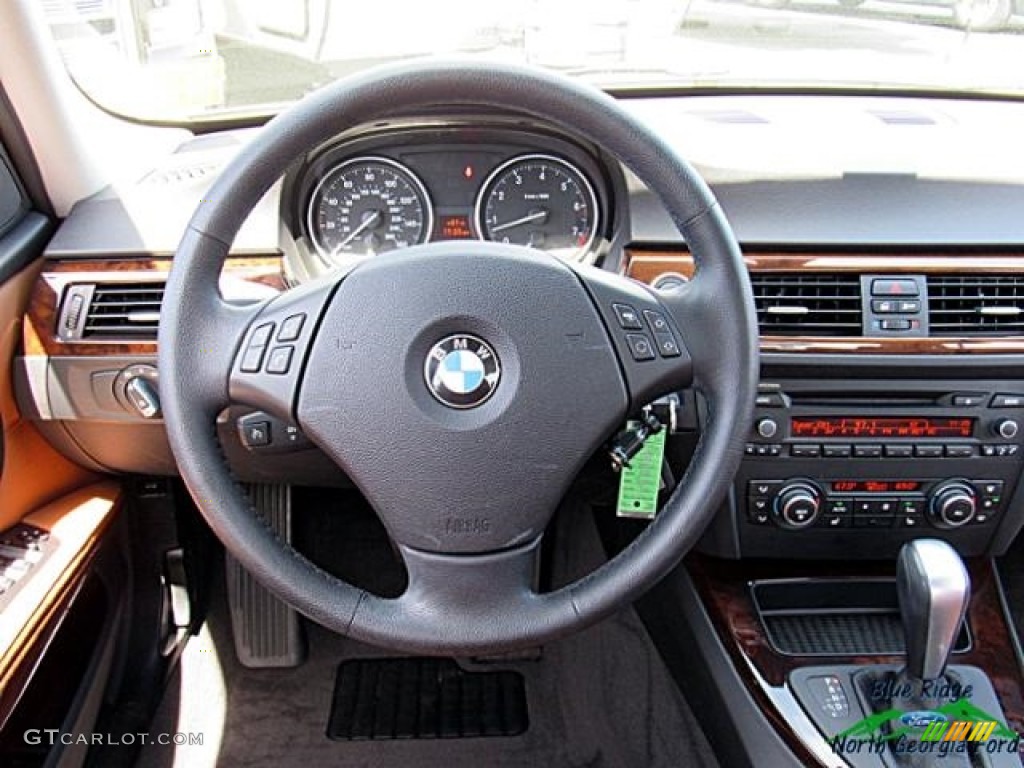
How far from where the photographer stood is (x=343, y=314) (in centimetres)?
116

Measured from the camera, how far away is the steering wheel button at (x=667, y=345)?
3.91ft

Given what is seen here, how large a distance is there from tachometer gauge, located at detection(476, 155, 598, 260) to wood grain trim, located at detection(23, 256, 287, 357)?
0.35m

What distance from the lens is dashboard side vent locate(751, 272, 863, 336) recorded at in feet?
5.23

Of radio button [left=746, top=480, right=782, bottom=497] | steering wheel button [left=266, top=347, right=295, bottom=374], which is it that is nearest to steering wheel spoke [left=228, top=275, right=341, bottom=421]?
steering wheel button [left=266, top=347, right=295, bottom=374]

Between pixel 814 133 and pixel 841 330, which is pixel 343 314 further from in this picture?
pixel 814 133

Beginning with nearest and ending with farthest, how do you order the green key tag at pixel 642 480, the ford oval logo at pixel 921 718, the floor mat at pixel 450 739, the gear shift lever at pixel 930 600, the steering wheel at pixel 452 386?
1. the steering wheel at pixel 452 386
2. the green key tag at pixel 642 480
3. the gear shift lever at pixel 930 600
4. the ford oval logo at pixel 921 718
5. the floor mat at pixel 450 739

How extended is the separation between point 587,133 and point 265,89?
1.01 meters

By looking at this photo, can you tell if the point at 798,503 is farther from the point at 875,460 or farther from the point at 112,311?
the point at 112,311

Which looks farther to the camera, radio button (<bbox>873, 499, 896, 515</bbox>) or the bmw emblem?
radio button (<bbox>873, 499, 896, 515</bbox>)

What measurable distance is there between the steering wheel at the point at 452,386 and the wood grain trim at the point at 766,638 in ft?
2.05

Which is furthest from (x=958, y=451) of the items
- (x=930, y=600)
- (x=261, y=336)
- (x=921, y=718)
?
(x=261, y=336)

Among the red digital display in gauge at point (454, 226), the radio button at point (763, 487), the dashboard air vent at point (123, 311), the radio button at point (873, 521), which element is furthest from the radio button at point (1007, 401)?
the dashboard air vent at point (123, 311)

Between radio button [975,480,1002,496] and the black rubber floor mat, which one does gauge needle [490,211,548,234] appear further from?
the black rubber floor mat

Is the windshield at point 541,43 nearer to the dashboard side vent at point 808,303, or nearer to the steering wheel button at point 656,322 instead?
the dashboard side vent at point 808,303
